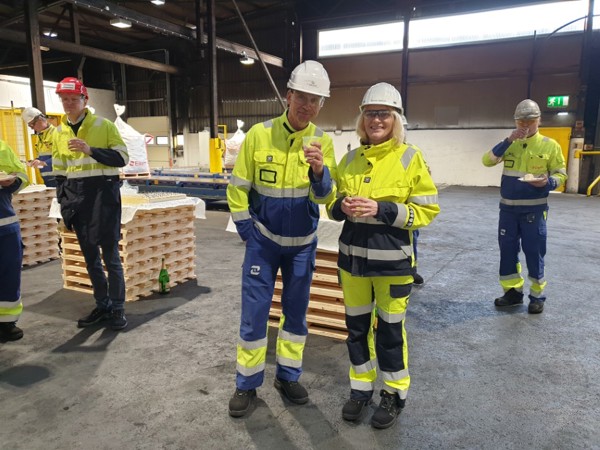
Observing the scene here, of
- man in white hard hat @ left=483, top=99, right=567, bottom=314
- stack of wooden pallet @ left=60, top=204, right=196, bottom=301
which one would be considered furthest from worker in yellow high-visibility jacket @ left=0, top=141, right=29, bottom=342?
man in white hard hat @ left=483, top=99, right=567, bottom=314

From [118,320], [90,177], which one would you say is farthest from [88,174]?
[118,320]

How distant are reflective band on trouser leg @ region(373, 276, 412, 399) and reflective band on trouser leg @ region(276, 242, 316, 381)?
1.51 feet

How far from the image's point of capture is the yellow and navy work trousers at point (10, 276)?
377 centimetres

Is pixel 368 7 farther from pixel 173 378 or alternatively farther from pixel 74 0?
pixel 173 378

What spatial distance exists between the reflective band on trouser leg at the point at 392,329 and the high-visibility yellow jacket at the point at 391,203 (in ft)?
0.31

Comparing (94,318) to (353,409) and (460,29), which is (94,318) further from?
(460,29)

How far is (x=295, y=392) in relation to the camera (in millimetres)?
2881

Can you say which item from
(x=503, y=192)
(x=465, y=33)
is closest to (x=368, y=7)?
(x=465, y=33)

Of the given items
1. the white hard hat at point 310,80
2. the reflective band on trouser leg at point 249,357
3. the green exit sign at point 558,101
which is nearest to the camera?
the white hard hat at point 310,80

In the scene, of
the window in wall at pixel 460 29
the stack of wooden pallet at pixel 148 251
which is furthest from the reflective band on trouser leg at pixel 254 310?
the window in wall at pixel 460 29

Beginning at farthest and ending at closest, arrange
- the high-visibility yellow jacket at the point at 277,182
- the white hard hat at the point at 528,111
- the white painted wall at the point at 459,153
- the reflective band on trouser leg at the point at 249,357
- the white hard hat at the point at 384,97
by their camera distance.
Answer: the white painted wall at the point at 459,153 → the white hard hat at the point at 528,111 → the reflective band on trouser leg at the point at 249,357 → the high-visibility yellow jacket at the point at 277,182 → the white hard hat at the point at 384,97

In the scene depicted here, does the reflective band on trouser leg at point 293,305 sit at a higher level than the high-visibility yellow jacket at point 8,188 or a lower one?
lower

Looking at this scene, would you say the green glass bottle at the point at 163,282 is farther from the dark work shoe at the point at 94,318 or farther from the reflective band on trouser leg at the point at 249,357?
the reflective band on trouser leg at the point at 249,357

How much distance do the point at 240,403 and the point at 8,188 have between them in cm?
270
